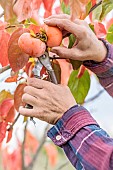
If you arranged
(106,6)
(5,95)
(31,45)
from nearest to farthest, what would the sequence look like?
(31,45) < (106,6) < (5,95)

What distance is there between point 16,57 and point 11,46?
2 centimetres

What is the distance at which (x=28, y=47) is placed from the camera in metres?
0.66

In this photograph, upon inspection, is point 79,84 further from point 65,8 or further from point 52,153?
point 52,153

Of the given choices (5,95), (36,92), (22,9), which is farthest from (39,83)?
(5,95)

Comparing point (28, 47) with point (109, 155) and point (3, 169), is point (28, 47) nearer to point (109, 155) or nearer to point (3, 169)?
point (109, 155)

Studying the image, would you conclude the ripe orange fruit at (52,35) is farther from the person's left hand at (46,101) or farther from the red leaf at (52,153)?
the red leaf at (52,153)

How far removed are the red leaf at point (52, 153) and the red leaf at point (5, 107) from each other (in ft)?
1.41

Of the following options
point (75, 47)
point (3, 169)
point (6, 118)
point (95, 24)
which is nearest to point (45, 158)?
point (3, 169)

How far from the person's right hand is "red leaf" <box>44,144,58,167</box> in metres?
0.80

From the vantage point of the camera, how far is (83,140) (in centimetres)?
66

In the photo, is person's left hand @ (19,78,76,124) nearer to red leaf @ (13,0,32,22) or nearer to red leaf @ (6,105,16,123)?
red leaf @ (13,0,32,22)

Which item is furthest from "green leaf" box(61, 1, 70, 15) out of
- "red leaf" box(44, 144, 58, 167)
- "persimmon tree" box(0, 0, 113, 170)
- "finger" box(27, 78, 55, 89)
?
"red leaf" box(44, 144, 58, 167)

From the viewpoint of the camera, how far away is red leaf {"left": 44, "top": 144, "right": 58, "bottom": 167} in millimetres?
1500

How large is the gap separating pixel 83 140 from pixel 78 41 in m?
0.17
